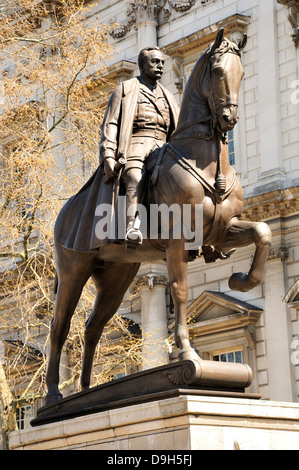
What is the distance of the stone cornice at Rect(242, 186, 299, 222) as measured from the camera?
21250mm

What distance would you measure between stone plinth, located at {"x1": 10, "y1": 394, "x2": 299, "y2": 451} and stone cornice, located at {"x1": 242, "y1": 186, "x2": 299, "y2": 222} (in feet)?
46.7

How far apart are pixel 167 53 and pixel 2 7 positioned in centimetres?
631

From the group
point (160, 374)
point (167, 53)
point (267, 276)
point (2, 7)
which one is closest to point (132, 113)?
point (160, 374)

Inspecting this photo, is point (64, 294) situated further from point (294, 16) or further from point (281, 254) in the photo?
point (294, 16)

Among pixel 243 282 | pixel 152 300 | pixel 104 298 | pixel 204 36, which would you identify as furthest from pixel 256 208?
pixel 243 282

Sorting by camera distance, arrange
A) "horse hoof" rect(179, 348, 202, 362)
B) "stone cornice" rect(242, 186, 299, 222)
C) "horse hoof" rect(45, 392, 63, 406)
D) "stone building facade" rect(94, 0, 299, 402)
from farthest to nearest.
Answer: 1. "stone cornice" rect(242, 186, 299, 222)
2. "stone building facade" rect(94, 0, 299, 402)
3. "horse hoof" rect(45, 392, 63, 406)
4. "horse hoof" rect(179, 348, 202, 362)

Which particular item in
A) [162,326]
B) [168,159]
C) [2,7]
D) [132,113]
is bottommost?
[168,159]

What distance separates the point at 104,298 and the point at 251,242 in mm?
1840

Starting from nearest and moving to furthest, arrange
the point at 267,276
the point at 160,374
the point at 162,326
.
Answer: the point at 160,374
the point at 267,276
the point at 162,326

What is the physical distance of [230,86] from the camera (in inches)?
300

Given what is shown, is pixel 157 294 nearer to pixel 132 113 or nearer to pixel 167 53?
pixel 167 53

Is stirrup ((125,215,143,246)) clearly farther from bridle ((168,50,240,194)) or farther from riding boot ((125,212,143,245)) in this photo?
bridle ((168,50,240,194))

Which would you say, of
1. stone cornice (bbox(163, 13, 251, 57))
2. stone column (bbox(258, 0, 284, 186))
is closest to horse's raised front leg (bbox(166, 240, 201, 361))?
stone column (bbox(258, 0, 284, 186))

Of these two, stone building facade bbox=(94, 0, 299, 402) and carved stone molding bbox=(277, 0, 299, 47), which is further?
carved stone molding bbox=(277, 0, 299, 47)
